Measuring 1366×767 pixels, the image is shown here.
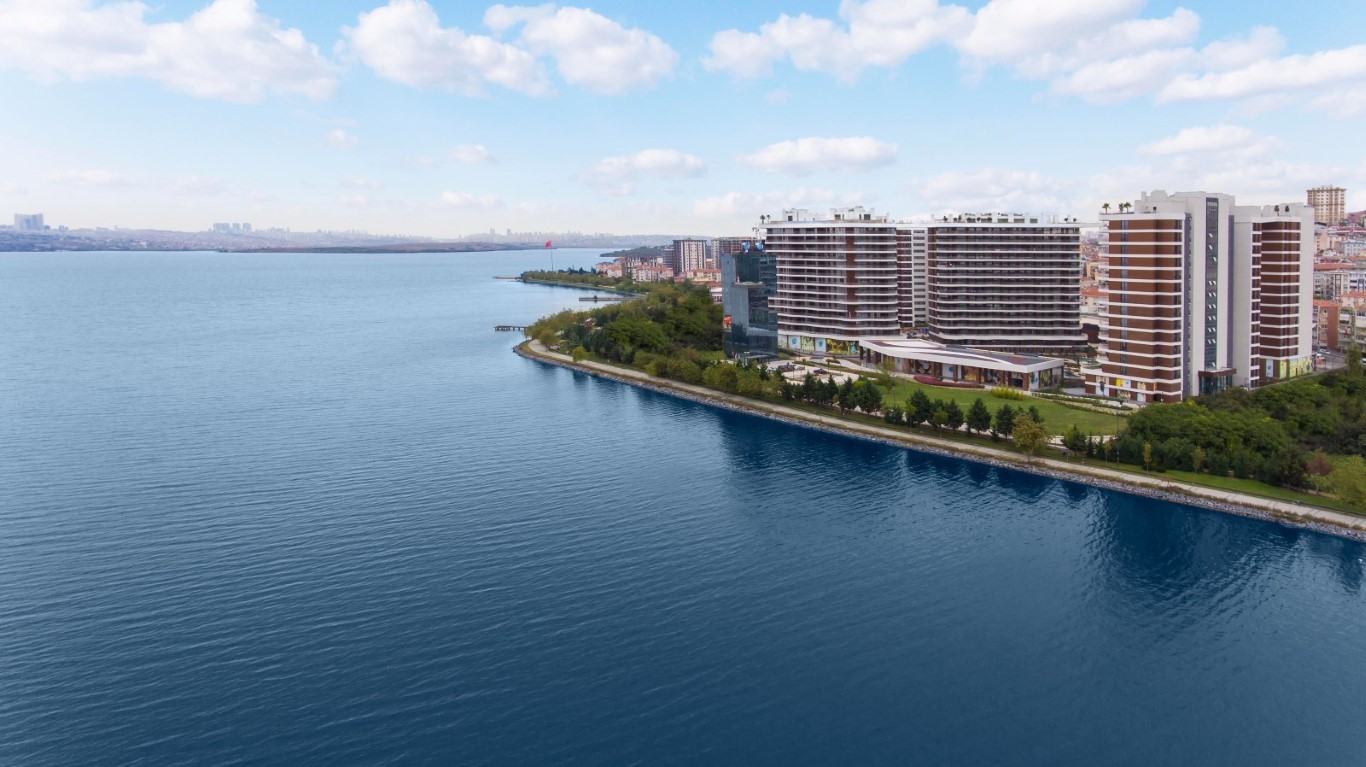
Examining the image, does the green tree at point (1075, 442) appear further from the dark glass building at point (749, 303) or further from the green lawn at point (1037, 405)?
the dark glass building at point (749, 303)

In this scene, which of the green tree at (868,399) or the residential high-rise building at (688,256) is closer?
the green tree at (868,399)

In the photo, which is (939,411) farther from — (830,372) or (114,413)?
(114,413)

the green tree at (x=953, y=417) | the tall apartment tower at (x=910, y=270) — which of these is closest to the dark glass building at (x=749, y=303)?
the tall apartment tower at (x=910, y=270)

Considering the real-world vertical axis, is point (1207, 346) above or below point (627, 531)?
above

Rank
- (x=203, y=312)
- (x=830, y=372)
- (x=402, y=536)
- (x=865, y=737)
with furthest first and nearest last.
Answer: (x=203, y=312)
(x=830, y=372)
(x=402, y=536)
(x=865, y=737)

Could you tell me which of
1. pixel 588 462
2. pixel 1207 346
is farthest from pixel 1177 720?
pixel 1207 346

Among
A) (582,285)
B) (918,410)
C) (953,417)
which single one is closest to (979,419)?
(953,417)
